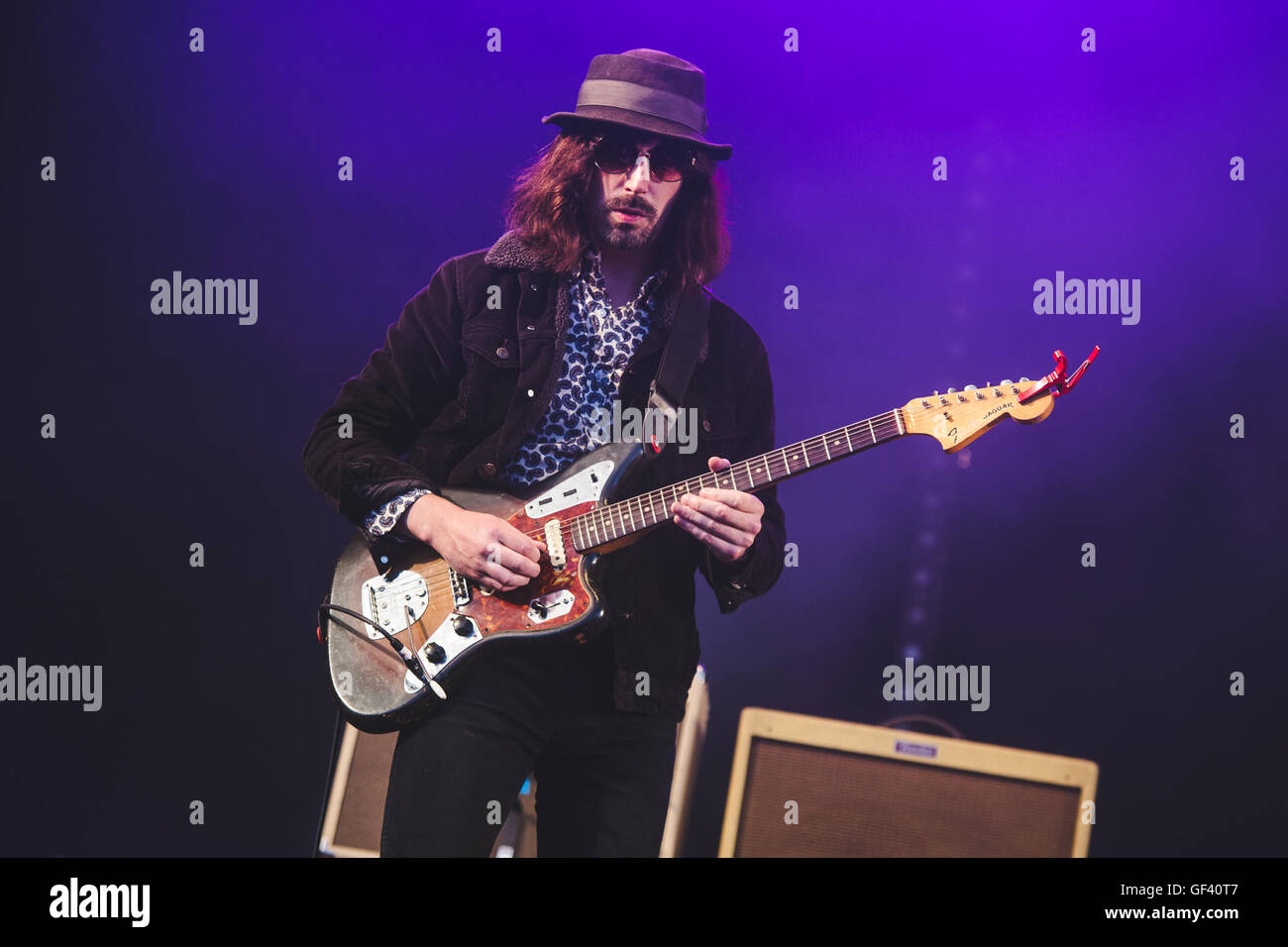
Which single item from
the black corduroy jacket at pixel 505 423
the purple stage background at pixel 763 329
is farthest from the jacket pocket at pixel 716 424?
the purple stage background at pixel 763 329

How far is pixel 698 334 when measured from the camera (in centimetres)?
244

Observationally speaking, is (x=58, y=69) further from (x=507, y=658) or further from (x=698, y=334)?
(x=507, y=658)

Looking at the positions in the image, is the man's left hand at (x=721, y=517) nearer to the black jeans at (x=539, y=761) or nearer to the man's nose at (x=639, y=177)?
the black jeans at (x=539, y=761)

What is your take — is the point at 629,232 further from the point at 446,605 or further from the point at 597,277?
the point at 446,605

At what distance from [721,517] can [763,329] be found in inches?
61.7

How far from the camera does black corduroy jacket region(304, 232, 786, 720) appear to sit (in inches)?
88.7

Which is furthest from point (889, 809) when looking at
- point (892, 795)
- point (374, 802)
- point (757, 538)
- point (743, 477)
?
point (374, 802)

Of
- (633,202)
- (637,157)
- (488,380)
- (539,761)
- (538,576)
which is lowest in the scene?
(539,761)

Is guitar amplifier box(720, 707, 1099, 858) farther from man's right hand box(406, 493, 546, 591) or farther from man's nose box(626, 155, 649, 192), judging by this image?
man's nose box(626, 155, 649, 192)

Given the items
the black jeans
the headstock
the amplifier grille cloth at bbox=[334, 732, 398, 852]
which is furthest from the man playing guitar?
the amplifier grille cloth at bbox=[334, 732, 398, 852]

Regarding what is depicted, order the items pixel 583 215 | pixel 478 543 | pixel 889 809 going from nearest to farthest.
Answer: pixel 478 543
pixel 583 215
pixel 889 809

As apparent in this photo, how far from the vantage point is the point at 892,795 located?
275 cm

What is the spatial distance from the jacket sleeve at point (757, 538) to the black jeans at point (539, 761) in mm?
277

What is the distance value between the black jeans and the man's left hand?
288 millimetres
